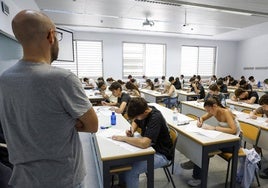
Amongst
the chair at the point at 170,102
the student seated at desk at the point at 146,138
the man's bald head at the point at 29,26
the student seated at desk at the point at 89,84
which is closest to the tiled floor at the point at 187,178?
the student seated at desk at the point at 146,138

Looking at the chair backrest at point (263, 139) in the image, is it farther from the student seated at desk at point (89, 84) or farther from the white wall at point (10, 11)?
the student seated at desk at point (89, 84)

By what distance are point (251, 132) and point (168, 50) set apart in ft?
→ 27.9

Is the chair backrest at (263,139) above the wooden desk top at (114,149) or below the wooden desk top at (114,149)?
below

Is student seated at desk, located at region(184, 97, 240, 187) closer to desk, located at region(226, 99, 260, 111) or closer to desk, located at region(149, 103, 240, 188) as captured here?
desk, located at region(149, 103, 240, 188)

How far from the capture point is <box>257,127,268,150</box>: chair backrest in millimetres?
2678

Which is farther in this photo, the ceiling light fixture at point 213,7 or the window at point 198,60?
the window at point 198,60

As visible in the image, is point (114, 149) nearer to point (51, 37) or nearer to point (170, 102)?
point (51, 37)

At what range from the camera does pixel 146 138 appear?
191cm

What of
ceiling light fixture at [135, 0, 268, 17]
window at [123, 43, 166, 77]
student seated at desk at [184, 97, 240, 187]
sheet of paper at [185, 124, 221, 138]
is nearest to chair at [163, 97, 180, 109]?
ceiling light fixture at [135, 0, 268, 17]

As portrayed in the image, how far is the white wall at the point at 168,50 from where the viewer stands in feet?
31.5

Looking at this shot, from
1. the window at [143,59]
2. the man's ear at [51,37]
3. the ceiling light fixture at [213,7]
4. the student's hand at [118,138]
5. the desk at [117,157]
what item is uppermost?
the ceiling light fixture at [213,7]

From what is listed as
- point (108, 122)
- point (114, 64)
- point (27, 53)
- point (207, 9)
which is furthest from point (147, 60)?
point (27, 53)

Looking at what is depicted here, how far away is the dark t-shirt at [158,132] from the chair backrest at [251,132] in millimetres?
1361

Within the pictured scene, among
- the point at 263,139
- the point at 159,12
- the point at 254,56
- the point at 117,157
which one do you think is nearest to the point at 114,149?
the point at 117,157
